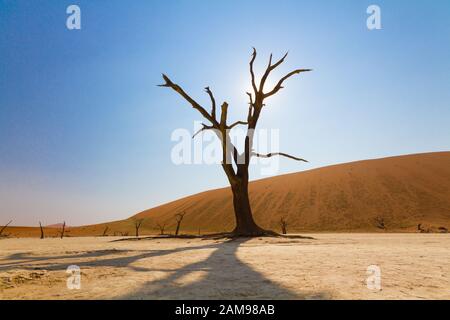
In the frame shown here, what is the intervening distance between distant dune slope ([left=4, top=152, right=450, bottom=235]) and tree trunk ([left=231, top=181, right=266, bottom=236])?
1651 centimetres

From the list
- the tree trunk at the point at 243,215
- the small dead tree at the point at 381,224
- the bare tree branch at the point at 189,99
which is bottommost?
the small dead tree at the point at 381,224

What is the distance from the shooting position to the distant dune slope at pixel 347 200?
30016 mm

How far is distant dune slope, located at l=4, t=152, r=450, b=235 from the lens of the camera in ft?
98.5

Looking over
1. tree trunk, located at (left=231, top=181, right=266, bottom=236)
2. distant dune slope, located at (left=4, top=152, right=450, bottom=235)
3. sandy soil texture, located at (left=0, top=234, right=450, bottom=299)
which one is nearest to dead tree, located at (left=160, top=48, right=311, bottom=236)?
tree trunk, located at (left=231, top=181, right=266, bottom=236)

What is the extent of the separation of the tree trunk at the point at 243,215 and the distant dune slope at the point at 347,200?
16509mm

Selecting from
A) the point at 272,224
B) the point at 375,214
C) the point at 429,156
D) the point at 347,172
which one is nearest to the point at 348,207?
the point at 375,214

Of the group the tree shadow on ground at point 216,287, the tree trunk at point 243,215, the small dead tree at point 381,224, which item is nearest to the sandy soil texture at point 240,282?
the tree shadow on ground at point 216,287

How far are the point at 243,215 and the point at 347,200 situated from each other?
24.2 metres

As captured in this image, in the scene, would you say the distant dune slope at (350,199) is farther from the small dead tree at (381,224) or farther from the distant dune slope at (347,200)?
the small dead tree at (381,224)

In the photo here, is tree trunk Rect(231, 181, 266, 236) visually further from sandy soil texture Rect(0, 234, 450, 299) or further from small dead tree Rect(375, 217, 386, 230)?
small dead tree Rect(375, 217, 386, 230)

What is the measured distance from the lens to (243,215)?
15.1 m
